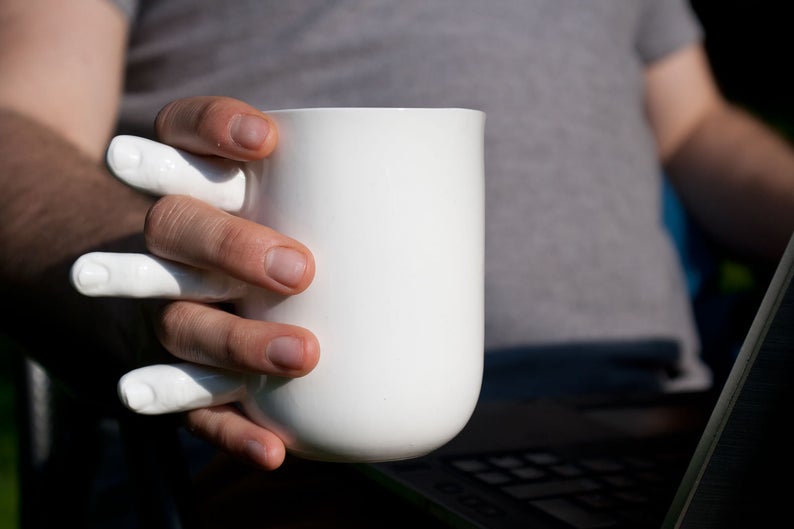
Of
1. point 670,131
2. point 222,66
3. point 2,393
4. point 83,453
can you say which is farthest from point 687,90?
point 2,393

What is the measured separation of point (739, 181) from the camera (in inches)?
52.9

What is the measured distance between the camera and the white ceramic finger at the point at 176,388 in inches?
18.9

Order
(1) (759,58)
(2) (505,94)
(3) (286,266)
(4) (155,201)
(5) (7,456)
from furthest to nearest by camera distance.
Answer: (1) (759,58)
(5) (7,456)
(2) (505,94)
(4) (155,201)
(3) (286,266)

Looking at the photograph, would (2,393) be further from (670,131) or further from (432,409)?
(432,409)

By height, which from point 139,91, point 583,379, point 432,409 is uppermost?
point 139,91

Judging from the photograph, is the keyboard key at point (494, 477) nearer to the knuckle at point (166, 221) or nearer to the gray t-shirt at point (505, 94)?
the knuckle at point (166, 221)

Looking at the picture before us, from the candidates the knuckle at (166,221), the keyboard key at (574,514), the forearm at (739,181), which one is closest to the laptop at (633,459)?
the keyboard key at (574,514)

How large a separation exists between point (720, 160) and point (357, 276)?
1.08 m

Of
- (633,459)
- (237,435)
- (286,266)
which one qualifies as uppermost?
(286,266)

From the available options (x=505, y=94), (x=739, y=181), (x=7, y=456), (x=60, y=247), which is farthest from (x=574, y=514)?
(x=7, y=456)

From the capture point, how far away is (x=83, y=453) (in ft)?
3.02

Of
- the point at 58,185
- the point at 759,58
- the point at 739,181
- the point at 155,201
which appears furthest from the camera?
the point at 759,58

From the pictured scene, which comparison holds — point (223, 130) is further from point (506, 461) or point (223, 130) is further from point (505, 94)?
point (505, 94)

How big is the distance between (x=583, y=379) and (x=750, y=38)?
132 inches
